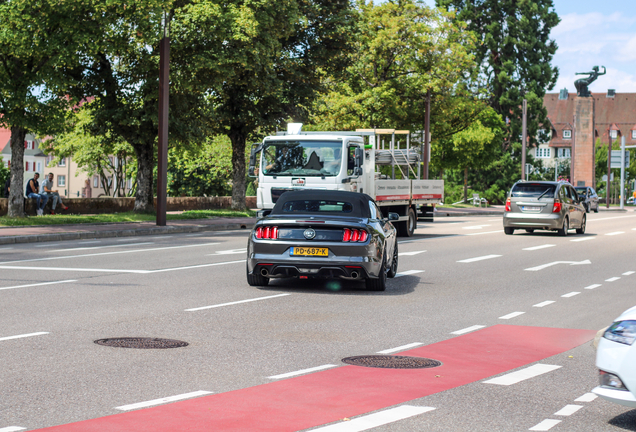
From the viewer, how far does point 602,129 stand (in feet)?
468

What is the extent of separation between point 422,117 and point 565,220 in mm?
24561

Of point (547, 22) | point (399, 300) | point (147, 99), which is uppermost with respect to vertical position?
point (547, 22)

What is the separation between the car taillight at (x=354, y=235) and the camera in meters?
12.4

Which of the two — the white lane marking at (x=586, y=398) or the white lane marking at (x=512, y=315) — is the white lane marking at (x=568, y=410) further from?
the white lane marking at (x=512, y=315)

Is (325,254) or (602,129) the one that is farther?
(602,129)

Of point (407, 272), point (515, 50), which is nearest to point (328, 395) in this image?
point (407, 272)

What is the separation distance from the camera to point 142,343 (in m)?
8.27

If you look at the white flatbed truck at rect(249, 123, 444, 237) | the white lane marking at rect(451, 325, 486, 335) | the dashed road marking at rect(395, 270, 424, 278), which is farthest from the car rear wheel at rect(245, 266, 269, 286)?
the white flatbed truck at rect(249, 123, 444, 237)

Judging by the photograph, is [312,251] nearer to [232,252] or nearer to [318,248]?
[318,248]

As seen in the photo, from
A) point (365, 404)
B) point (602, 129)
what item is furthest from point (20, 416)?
point (602, 129)

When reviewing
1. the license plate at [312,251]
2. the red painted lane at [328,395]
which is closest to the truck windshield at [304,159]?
the license plate at [312,251]

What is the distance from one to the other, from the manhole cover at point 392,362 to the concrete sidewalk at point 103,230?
15.8m

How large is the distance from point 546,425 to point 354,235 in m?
6.93

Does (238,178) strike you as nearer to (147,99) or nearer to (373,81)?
(147,99)
